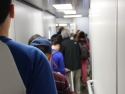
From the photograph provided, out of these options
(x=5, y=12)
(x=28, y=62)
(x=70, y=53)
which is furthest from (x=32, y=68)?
(x=70, y=53)

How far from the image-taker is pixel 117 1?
0.79m

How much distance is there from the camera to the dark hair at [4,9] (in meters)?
0.75

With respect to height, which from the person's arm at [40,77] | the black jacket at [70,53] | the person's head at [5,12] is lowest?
the black jacket at [70,53]

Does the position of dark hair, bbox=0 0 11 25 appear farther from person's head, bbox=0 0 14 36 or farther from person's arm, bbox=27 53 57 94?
person's arm, bbox=27 53 57 94

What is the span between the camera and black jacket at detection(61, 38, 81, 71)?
4.34 m

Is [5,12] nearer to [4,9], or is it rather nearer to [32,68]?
[4,9]

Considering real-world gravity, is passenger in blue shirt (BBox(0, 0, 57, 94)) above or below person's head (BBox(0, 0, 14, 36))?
below

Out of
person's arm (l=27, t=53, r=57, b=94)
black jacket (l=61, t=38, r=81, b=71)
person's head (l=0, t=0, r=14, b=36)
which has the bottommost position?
black jacket (l=61, t=38, r=81, b=71)

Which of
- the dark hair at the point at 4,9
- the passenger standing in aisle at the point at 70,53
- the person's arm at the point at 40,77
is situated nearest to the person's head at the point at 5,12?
the dark hair at the point at 4,9

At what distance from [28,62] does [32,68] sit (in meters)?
0.03

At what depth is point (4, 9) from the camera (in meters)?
0.77

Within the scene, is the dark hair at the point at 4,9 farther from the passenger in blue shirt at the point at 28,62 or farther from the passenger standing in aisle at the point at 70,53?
the passenger standing in aisle at the point at 70,53

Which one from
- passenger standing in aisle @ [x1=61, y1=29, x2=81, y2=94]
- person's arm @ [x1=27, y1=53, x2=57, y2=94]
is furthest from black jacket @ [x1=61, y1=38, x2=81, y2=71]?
person's arm @ [x1=27, y1=53, x2=57, y2=94]

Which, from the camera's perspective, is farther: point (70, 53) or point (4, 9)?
point (70, 53)
